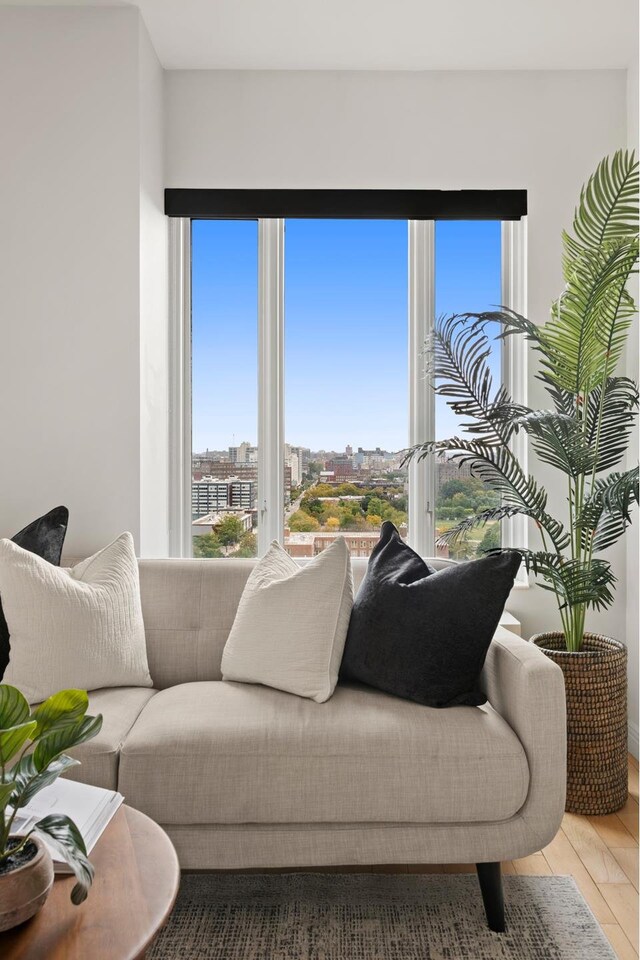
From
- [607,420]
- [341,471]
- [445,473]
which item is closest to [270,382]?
[341,471]

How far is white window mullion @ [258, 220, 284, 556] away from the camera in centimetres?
321

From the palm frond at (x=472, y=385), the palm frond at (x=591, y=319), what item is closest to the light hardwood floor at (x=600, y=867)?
the palm frond at (x=472, y=385)

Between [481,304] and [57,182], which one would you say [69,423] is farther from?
[481,304]

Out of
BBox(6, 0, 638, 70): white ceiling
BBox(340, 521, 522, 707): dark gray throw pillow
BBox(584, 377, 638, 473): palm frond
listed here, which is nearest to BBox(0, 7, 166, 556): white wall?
BBox(6, 0, 638, 70): white ceiling

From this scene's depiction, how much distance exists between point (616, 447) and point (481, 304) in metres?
0.97

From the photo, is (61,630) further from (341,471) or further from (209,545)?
(341,471)

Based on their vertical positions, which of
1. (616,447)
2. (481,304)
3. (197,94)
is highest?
(197,94)

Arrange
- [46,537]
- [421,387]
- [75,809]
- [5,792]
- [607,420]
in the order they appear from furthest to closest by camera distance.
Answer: [421,387]
[607,420]
[46,537]
[75,809]
[5,792]

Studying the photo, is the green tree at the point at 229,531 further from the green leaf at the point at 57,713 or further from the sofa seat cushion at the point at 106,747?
the green leaf at the point at 57,713

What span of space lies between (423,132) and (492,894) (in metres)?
2.86

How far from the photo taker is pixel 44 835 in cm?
104

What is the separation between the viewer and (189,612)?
7.80 ft

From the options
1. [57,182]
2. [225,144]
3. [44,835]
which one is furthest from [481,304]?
[44,835]

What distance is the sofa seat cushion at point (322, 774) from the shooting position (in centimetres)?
174
